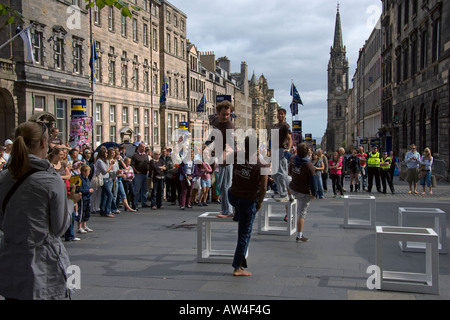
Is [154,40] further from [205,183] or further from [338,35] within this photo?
[338,35]

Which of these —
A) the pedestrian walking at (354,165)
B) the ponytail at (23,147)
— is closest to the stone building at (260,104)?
the pedestrian walking at (354,165)

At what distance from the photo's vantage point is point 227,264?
750 centimetres

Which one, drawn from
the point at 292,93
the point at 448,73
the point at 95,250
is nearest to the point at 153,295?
the point at 95,250

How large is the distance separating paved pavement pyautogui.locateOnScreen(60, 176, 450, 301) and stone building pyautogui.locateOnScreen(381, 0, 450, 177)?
1562 cm

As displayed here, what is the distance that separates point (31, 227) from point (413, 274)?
528 centimetres

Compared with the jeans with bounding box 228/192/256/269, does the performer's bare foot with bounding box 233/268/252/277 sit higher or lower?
lower

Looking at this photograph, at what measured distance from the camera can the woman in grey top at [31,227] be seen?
140 inches

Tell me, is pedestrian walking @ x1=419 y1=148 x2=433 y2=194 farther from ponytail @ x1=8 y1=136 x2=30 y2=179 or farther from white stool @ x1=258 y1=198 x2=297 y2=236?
ponytail @ x1=8 y1=136 x2=30 y2=179

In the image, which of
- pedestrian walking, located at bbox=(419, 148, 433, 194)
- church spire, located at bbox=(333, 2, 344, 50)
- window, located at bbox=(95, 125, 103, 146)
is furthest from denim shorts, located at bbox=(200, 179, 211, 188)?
church spire, located at bbox=(333, 2, 344, 50)

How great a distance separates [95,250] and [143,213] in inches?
211

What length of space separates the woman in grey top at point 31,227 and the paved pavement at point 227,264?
2157 millimetres

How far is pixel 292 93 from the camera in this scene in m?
29.7

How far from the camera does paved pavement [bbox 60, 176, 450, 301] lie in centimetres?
584
